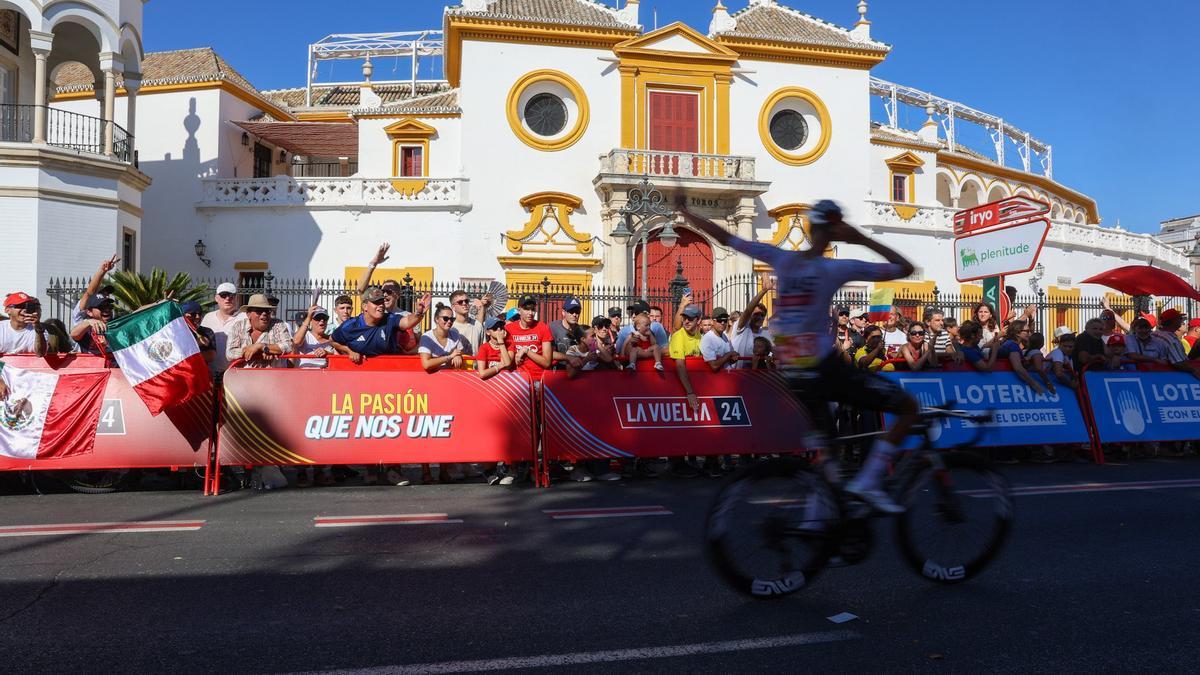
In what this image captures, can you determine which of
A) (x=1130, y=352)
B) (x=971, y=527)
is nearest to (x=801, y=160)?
(x=1130, y=352)

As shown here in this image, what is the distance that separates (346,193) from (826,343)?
83.1ft

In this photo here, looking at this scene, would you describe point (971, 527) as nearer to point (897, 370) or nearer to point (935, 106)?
point (897, 370)

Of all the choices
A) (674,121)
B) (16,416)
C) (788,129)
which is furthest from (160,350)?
(788,129)

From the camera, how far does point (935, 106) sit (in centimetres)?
5191

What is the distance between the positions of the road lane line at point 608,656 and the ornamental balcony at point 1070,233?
93.5 ft

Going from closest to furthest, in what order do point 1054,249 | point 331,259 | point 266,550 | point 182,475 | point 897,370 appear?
point 266,550, point 182,475, point 897,370, point 331,259, point 1054,249

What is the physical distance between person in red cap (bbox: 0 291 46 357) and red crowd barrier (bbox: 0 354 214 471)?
0.46 m

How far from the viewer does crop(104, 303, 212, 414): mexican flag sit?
344 inches

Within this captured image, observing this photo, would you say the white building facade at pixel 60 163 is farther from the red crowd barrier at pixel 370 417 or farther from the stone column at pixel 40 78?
the red crowd barrier at pixel 370 417

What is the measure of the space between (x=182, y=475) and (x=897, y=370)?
27.9 ft

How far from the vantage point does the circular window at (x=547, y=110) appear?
1145 inches

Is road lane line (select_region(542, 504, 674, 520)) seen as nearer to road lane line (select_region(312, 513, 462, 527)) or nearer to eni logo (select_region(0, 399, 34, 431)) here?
road lane line (select_region(312, 513, 462, 527))

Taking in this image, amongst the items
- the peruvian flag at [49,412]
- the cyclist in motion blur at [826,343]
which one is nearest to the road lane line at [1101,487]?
the cyclist in motion blur at [826,343]

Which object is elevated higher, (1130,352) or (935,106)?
(935,106)
